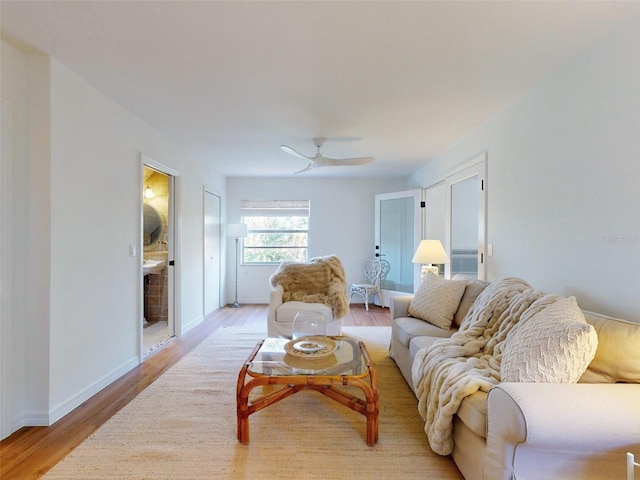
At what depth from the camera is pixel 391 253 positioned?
5.73 meters

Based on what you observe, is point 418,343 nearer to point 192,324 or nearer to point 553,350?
point 553,350

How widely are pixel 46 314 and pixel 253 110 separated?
7.08 ft

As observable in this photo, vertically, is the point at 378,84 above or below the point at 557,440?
above

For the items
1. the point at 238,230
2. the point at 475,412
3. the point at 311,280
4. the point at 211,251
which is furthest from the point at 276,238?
the point at 475,412

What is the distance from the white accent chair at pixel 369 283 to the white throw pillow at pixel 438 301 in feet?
8.62

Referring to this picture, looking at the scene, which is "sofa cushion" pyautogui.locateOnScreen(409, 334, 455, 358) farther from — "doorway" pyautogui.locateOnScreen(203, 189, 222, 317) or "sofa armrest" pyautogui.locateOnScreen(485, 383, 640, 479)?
"doorway" pyautogui.locateOnScreen(203, 189, 222, 317)

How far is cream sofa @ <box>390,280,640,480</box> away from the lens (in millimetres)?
1176

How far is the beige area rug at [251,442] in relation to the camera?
1.66 metres

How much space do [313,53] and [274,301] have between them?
2.36 m

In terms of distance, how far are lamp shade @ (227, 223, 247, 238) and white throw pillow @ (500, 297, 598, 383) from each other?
15.7 feet

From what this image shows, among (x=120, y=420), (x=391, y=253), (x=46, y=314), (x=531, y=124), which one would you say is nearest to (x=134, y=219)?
(x=46, y=314)

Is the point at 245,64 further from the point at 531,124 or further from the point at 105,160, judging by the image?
the point at 531,124

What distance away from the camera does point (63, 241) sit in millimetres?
2180

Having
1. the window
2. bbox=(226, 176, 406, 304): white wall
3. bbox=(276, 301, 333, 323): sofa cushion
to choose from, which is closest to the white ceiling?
bbox=(276, 301, 333, 323): sofa cushion
